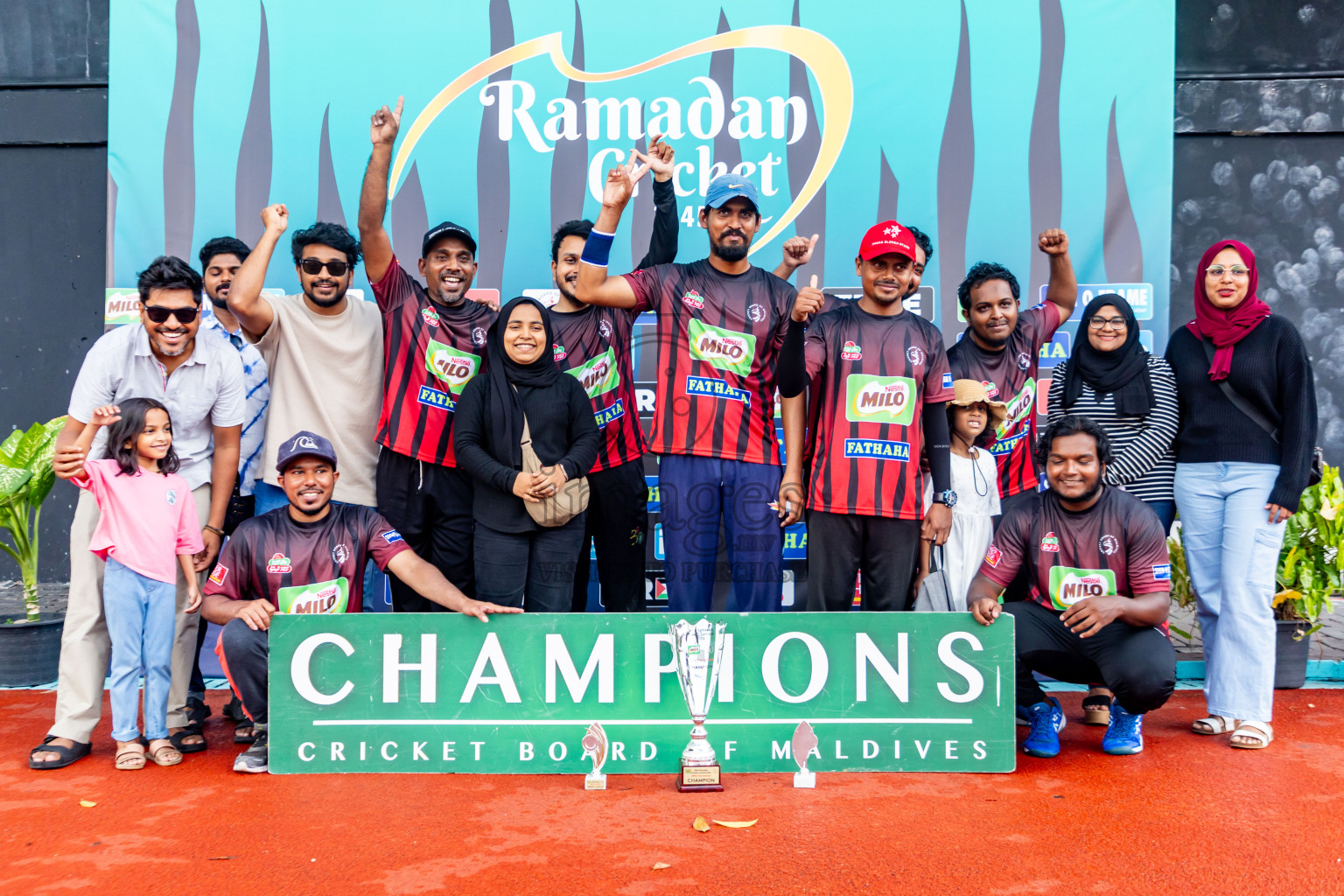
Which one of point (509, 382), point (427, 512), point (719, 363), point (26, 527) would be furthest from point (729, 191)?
point (26, 527)

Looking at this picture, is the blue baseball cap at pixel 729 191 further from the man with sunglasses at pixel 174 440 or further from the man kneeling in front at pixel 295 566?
the man with sunglasses at pixel 174 440

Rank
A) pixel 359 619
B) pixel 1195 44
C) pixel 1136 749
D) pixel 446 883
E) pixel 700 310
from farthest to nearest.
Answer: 1. pixel 1195 44
2. pixel 700 310
3. pixel 1136 749
4. pixel 359 619
5. pixel 446 883

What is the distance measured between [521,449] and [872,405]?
139 centimetres

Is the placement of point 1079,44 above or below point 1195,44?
below

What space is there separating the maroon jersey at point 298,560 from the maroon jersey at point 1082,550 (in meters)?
2.32

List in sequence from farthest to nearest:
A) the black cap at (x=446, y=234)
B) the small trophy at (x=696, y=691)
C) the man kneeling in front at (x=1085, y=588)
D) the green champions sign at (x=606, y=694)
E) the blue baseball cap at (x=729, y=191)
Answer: the black cap at (x=446, y=234) → the blue baseball cap at (x=729, y=191) → the man kneeling in front at (x=1085, y=588) → the green champions sign at (x=606, y=694) → the small trophy at (x=696, y=691)

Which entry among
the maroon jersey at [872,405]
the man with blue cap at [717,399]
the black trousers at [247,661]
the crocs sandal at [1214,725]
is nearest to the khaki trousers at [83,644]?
the black trousers at [247,661]

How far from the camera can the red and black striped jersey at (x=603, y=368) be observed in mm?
4141

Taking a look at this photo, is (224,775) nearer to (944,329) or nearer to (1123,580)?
(1123,580)

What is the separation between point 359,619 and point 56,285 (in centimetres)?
448

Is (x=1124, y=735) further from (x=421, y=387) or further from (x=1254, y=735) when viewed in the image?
(x=421, y=387)

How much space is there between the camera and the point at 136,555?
338cm

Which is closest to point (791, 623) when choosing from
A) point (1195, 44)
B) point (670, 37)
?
point (670, 37)

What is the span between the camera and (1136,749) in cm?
352
